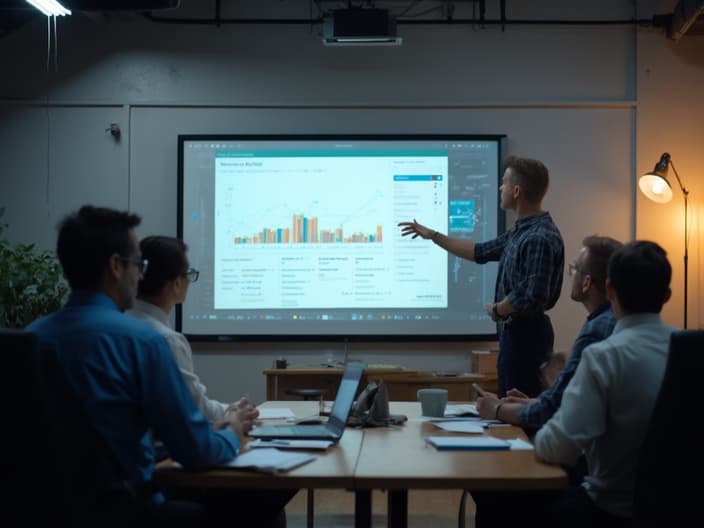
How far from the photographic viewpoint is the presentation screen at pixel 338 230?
229 inches

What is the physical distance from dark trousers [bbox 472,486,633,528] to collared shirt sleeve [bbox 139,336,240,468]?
0.94 meters

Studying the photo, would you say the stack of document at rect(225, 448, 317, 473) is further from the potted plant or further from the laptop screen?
the potted plant

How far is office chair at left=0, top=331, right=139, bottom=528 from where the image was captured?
170cm

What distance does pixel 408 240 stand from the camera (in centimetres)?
582

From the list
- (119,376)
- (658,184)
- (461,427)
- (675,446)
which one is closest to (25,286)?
(461,427)

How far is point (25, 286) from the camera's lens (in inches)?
204

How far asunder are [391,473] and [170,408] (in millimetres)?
528

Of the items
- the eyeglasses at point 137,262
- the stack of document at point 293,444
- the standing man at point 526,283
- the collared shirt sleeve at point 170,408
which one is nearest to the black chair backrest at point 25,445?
the collared shirt sleeve at point 170,408

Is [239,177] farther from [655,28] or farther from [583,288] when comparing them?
[583,288]

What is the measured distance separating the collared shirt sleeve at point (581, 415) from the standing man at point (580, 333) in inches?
14.0

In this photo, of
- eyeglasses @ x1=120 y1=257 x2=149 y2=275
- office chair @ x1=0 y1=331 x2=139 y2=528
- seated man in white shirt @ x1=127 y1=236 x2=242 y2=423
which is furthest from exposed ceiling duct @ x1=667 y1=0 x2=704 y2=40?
office chair @ x1=0 y1=331 x2=139 y2=528

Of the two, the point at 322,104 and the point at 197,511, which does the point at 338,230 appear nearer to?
the point at 322,104

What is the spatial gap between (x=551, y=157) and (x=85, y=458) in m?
4.64

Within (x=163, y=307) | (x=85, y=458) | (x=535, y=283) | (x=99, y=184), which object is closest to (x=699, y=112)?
(x=535, y=283)
